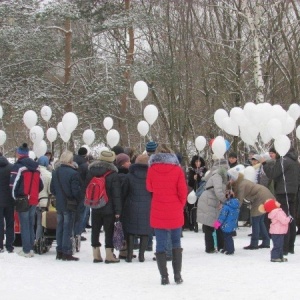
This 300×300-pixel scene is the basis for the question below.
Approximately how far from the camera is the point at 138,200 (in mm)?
10492

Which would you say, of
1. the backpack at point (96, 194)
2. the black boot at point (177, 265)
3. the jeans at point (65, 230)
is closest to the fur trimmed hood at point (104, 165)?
the backpack at point (96, 194)

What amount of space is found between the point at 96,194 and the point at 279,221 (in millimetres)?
2740

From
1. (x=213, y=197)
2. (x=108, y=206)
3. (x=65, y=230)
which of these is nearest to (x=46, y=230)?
(x=65, y=230)

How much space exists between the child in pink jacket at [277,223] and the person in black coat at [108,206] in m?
2.17

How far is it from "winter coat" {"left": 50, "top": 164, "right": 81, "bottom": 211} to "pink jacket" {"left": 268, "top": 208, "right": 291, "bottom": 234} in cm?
298

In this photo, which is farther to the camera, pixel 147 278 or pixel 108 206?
pixel 108 206

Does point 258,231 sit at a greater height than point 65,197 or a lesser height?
lesser

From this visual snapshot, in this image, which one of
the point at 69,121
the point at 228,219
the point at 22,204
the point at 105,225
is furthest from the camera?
the point at 69,121

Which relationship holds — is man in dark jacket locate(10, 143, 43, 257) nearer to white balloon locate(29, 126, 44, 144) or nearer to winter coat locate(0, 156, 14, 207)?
winter coat locate(0, 156, 14, 207)

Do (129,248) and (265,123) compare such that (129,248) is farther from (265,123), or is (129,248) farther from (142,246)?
(265,123)

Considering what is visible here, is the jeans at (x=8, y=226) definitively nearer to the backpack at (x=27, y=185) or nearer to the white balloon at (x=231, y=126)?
the backpack at (x=27, y=185)

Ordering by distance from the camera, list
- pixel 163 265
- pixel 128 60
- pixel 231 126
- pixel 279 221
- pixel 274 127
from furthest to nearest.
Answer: pixel 128 60 < pixel 231 126 < pixel 274 127 < pixel 279 221 < pixel 163 265

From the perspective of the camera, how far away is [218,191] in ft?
36.9

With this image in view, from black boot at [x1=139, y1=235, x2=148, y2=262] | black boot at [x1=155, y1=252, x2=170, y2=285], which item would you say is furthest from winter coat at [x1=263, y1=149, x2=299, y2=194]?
black boot at [x1=155, y1=252, x2=170, y2=285]
